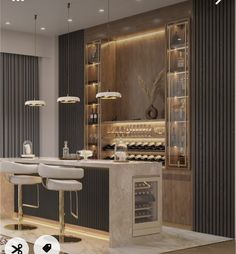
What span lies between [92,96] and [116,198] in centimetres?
362

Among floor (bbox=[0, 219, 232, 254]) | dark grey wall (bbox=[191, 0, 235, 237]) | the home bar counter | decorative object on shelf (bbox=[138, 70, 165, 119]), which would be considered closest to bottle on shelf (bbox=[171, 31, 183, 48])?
dark grey wall (bbox=[191, 0, 235, 237])

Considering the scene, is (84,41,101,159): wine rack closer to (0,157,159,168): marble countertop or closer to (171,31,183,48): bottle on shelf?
(171,31,183,48): bottle on shelf

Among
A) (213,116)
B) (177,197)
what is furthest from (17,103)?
(213,116)

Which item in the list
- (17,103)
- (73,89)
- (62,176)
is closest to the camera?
(62,176)

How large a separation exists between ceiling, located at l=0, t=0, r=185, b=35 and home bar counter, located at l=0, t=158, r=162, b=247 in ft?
7.86

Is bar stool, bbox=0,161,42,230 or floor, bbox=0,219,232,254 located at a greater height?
bar stool, bbox=0,161,42,230

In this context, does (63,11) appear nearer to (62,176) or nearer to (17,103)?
(17,103)

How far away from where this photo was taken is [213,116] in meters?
7.19

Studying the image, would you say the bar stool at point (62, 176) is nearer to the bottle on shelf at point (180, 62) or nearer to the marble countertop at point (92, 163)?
the marble countertop at point (92, 163)

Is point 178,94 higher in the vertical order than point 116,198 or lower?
higher

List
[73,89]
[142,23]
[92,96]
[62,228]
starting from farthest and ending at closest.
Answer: [73,89], [92,96], [142,23], [62,228]

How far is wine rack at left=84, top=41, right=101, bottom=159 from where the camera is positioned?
9.39 metres

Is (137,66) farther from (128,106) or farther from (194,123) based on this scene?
(194,123)

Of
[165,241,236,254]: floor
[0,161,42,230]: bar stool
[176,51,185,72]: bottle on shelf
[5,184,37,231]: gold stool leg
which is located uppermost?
[176,51,185,72]: bottle on shelf
